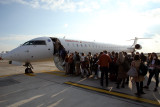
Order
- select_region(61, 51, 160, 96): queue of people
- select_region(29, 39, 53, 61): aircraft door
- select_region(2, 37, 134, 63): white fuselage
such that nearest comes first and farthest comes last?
select_region(61, 51, 160, 96): queue of people < select_region(2, 37, 134, 63): white fuselage < select_region(29, 39, 53, 61): aircraft door

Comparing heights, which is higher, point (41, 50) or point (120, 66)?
point (41, 50)

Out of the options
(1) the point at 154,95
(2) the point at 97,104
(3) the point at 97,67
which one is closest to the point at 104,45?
(3) the point at 97,67

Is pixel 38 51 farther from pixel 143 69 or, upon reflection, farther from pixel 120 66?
pixel 143 69

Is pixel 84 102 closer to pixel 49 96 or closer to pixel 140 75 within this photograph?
pixel 49 96

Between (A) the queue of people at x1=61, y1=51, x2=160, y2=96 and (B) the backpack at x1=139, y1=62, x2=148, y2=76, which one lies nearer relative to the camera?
(B) the backpack at x1=139, y1=62, x2=148, y2=76

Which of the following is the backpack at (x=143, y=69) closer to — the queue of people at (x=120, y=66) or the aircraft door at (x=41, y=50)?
the queue of people at (x=120, y=66)

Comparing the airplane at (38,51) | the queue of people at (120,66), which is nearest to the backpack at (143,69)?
the queue of people at (120,66)

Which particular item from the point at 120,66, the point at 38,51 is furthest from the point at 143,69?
the point at 38,51

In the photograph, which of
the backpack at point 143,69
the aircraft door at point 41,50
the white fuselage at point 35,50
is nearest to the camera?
the backpack at point 143,69

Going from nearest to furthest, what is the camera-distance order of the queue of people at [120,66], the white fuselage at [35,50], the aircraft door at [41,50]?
the queue of people at [120,66], the white fuselage at [35,50], the aircraft door at [41,50]

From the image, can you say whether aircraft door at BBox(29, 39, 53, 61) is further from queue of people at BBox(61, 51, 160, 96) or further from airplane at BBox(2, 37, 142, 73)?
queue of people at BBox(61, 51, 160, 96)

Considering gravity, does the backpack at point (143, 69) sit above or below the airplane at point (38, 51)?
below

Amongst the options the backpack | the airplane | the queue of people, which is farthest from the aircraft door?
the backpack

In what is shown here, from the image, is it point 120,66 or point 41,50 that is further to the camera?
point 41,50
